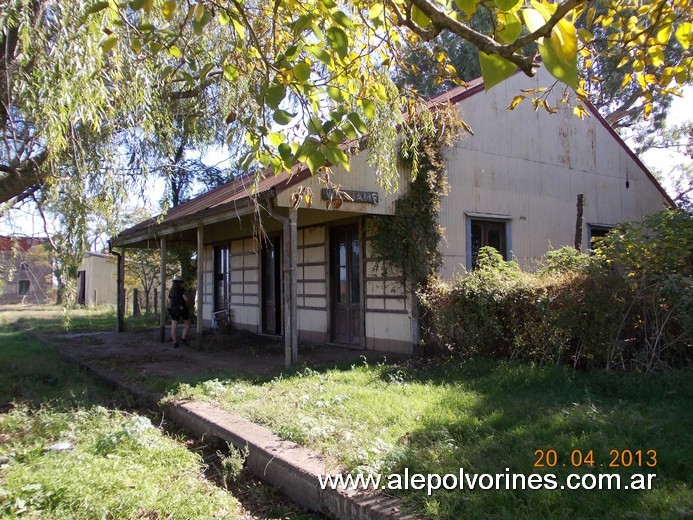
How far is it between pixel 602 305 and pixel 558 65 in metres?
5.18

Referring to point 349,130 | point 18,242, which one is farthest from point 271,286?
point 349,130

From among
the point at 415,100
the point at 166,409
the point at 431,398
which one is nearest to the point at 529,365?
the point at 431,398

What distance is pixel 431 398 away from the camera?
19.2 feet

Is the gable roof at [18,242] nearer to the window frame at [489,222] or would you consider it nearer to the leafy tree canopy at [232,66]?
the leafy tree canopy at [232,66]

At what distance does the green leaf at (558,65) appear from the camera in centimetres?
176

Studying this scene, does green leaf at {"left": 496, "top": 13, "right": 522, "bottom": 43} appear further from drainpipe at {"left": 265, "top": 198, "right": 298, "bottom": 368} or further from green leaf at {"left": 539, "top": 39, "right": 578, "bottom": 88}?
drainpipe at {"left": 265, "top": 198, "right": 298, "bottom": 368}

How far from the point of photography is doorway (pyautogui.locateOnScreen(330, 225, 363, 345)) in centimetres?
1081

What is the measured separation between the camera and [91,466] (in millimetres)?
4316

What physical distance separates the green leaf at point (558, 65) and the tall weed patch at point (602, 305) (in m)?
4.85

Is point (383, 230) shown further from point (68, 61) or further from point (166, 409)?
point (68, 61)

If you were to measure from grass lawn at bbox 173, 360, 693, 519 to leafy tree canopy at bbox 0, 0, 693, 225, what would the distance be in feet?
7.91

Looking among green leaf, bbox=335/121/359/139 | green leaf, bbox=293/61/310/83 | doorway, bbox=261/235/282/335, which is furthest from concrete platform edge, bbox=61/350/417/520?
doorway, bbox=261/235/282/335

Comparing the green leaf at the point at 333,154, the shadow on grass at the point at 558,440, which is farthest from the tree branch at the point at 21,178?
the shadow on grass at the point at 558,440

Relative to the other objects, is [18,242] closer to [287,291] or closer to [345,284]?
[287,291]
